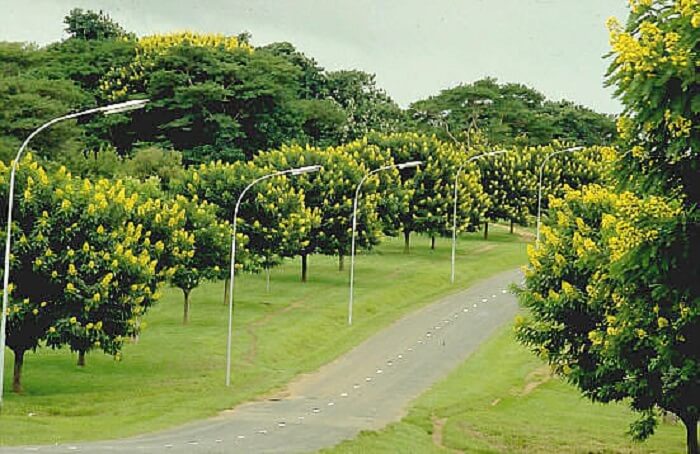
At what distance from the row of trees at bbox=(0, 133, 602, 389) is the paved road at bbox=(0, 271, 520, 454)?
6613 millimetres

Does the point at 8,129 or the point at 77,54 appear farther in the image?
the point at 77,54

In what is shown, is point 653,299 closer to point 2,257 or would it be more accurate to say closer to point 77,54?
point 2,257

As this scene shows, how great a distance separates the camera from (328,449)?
1337 inches

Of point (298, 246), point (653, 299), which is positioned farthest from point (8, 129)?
point (653, 299)

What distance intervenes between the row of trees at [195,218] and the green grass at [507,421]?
1185 centimetres

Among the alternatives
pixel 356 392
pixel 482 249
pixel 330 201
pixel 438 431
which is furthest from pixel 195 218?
pixel 482 249

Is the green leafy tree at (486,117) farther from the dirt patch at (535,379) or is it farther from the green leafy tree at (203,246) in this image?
the dirt patch at (535,379)

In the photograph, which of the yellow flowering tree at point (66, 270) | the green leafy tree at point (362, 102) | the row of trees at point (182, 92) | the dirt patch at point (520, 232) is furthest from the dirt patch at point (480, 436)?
the green leafy tree at point (362, 102)

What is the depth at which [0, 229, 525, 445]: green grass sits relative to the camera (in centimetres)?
4084

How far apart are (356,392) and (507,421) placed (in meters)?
8.29

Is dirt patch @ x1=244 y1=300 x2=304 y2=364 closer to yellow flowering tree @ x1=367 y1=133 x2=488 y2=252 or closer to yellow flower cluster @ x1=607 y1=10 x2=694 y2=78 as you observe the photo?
yellow flowering tree @ x1=367 y1=133 x2=488 y2=252

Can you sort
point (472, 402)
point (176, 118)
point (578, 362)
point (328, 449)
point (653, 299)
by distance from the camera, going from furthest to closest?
point (176, 118) < point (472, 402) < point (578, 362) < point (328, 449) < point (653, 299)

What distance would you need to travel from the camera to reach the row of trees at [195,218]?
44.7 metres

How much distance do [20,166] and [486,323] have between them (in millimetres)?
32753
